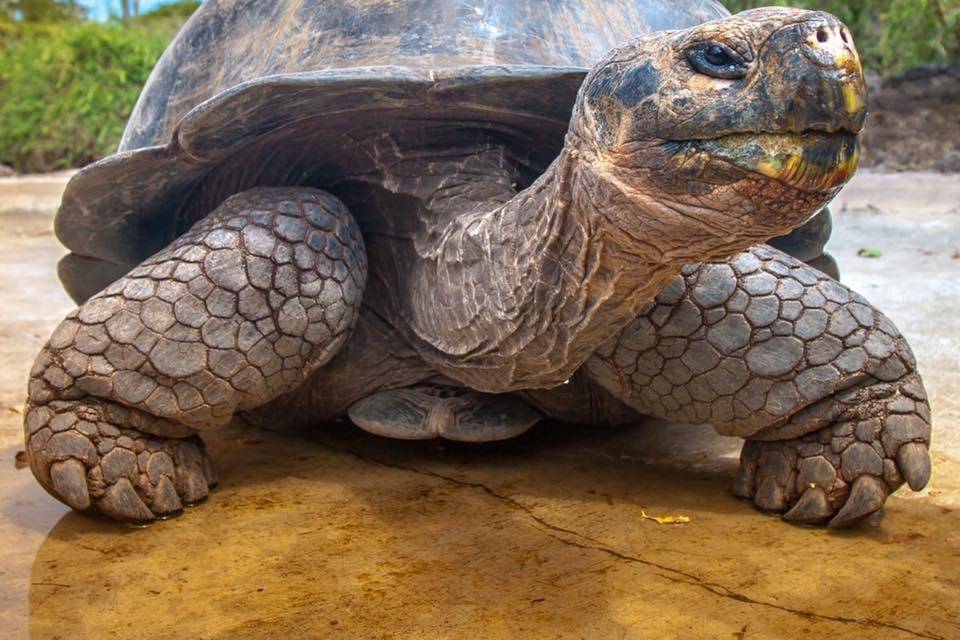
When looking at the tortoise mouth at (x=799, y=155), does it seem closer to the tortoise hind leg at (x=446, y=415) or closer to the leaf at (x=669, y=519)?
the leaf at (x=669, y=519)

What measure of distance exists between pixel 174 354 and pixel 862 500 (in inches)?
62.0

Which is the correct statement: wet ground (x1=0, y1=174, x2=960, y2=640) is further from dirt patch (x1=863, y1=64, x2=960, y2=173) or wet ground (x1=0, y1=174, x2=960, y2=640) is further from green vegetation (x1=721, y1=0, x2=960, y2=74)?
green vegetation (x1=721, y1=0, x2=960, y2=74)

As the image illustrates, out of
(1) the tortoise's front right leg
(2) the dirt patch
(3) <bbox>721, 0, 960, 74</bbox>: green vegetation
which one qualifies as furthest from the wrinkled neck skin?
(3) <bbox>721, 0, 960, 74</bbox>: green vegetation

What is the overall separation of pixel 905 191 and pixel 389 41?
21.3 ft

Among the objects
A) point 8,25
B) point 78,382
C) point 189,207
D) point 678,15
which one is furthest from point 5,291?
point 8,25

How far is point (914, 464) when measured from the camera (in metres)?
2.30

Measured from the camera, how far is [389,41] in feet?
8.41

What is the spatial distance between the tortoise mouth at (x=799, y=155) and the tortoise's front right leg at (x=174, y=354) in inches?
52.3

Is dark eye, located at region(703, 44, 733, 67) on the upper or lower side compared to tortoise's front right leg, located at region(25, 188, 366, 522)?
upper

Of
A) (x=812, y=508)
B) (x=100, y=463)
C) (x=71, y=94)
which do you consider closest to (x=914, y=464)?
(x=812, y=508)

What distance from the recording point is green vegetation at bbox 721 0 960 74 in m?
9.93

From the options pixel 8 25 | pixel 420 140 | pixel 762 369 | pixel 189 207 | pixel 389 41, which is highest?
pixel 8 25

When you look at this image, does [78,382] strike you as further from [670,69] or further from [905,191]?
[905,191]

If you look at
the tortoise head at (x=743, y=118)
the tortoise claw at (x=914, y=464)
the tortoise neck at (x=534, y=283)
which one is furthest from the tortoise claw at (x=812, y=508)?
the tortoise head at (x=743, y=118)
